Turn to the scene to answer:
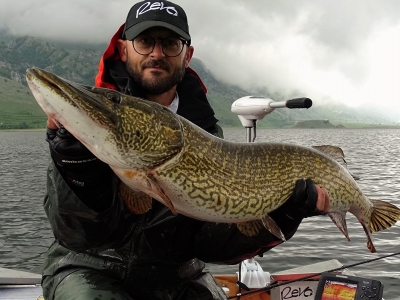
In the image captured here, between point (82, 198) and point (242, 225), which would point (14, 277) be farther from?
point (242, 225)

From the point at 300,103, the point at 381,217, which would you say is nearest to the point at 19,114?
the point at 300,103

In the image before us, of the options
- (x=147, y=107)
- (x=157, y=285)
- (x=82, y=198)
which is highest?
(x=147, y=107)

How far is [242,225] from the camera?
3.14 metres

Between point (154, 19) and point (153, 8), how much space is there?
15 centimetres

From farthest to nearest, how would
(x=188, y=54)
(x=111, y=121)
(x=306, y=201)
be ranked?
(x=188, y=54) < (x=306, y=201) < (x=111, y=121)

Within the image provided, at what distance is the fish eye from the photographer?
2.37 metres

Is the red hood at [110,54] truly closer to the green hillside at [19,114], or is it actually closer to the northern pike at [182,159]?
the northern pike at [182,159]

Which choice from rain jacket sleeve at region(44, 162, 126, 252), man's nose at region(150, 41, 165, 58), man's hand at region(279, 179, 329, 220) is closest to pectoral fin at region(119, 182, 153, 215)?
rain jacket sleeve at region(44, 162, 126, 252)

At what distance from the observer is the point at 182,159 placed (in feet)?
8.34

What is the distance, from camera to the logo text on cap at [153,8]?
3.56 metres

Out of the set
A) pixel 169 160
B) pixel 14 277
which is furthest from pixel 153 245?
pixel 14 277

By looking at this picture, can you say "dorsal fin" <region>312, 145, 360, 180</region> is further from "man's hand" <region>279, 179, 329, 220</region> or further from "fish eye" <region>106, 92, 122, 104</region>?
"fish eye" <region>106, 92, 122, 104</region>

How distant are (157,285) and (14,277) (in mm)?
2615

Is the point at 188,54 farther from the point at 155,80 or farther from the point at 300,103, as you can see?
the point at 300,103
